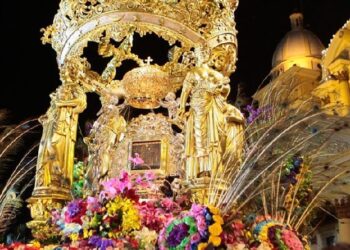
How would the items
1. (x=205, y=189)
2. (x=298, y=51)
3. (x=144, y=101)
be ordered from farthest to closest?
(x=298, y=51) → (x=144, y=101) → (x=205, y=189)

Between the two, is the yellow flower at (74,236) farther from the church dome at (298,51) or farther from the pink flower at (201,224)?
the church dome at (298,51)

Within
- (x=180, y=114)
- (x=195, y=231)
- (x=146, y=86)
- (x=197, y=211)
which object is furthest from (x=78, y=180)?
(x=195, y=231)

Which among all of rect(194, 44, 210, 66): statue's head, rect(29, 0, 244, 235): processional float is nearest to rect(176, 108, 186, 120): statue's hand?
rect(29, 0, 244, 235): processional float

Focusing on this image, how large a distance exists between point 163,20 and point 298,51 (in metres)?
23.1

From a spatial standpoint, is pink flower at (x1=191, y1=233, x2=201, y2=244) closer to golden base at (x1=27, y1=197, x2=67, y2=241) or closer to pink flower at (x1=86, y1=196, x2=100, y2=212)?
pink flower at (x1=86, y1=196, x2=100, y2=212)

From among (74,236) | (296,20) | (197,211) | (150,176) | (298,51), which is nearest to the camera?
(197,211)

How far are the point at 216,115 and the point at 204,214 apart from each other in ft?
12.6

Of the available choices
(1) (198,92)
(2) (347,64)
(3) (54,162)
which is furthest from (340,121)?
(2) (347,64)

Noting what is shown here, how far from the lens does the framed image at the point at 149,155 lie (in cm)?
973

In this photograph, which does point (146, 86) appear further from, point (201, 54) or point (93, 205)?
point (93, 205)

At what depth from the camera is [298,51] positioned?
31297mm

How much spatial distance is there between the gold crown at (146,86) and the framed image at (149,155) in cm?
100

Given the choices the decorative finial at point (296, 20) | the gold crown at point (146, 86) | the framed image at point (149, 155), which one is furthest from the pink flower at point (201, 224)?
the decorative finial at point (296, 20)

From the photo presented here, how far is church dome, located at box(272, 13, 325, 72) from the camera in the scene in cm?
3078
